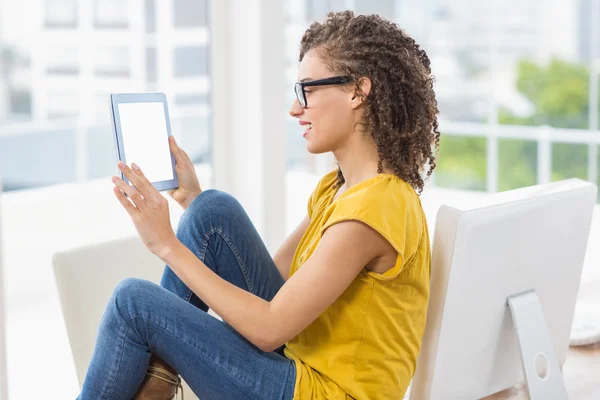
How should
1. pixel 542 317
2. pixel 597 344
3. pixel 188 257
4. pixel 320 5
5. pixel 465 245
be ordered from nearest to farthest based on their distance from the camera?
1. pixel 188 257
2. pixel 465 245
3. pixel 542 317
4. pixel 597 344
5. pixel 320 5

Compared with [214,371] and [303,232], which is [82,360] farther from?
[303,232]

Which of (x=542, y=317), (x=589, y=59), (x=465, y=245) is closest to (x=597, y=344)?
(x=542, y=317)

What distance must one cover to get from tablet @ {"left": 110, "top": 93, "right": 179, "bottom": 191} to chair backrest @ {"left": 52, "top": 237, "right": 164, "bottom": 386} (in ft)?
0.90

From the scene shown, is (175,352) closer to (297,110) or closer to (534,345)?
(297,110)

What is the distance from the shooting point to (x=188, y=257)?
1.68 meters

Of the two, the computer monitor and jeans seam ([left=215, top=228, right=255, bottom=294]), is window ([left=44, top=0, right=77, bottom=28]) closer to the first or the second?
jeans seam ([left=215, top=228, right=255, bottom=294])

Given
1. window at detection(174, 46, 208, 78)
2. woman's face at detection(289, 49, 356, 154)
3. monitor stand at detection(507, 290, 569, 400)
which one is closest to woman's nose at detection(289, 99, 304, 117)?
woman's face at detection(289, 49, 356, 154)

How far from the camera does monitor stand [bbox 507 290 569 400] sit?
2223mm

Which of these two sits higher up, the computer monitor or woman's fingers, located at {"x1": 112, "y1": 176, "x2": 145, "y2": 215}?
woman's fingers, located at {"x1": 112, "y1": 176, "x2": 145, "y2": 215}

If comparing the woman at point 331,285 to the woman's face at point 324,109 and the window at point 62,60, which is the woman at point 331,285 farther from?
the window at point 62,60

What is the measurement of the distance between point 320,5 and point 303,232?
28.7 ft

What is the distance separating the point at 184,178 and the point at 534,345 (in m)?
1.06

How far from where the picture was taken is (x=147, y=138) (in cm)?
188

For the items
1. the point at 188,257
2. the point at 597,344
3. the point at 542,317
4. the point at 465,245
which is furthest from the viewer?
the point at 597,344
